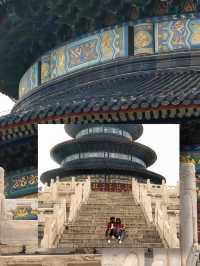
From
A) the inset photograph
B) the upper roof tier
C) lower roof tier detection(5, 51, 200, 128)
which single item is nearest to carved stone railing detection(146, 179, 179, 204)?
the inset photograph

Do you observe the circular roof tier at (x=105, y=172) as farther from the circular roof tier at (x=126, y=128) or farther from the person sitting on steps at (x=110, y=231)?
the person sitting on steps at (x=110, y=231)

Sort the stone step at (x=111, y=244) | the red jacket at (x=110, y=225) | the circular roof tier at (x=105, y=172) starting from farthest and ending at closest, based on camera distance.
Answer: the circular roof tier at (x=105, y=172), the red jacket at (x=110, y=225), the stone step at (x=111, y=244)

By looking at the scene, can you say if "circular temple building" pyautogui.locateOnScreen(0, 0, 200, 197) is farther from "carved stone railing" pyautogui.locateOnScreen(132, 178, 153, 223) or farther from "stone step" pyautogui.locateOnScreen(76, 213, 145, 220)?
"stone step" pyautogui.locateOnScreen(76, 213, 145, 220)

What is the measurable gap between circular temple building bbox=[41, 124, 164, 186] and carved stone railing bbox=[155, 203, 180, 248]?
0.56 m

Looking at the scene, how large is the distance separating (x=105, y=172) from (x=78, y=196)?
2.61 m

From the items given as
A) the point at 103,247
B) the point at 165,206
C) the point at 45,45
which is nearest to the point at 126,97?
the point at 165,206

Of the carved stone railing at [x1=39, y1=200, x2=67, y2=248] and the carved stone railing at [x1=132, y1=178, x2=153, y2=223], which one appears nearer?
the carved stone railing at [x1=39, y1=200, x2=67, y2=248]

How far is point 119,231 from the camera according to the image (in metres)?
13.7

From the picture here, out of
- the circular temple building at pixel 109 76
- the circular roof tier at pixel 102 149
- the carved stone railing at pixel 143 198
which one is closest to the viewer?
the circular roof tier at pixel 102 149

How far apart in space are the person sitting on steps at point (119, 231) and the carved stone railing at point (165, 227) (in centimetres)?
74

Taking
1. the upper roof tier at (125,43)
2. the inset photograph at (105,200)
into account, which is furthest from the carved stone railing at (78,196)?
the upper roof tier at (125,43)

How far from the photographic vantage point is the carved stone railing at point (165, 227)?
13.6 metres

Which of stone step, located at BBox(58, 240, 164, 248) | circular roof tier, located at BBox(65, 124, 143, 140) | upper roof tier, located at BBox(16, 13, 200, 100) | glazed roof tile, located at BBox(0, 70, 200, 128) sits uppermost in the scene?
upper roof tier, located at BBox(16, 13, 200, 100)

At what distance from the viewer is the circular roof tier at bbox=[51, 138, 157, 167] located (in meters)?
14.6
